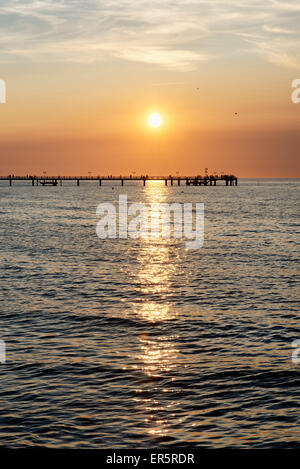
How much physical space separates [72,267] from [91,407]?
25.6 metres

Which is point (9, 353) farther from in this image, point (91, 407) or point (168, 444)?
point (168, 444)

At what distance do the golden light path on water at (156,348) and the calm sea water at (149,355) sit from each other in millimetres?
52

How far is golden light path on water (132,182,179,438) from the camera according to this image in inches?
607

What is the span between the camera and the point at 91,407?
15.9 m

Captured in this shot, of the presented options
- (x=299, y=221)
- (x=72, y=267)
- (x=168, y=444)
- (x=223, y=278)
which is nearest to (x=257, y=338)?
(x=168, y=444)

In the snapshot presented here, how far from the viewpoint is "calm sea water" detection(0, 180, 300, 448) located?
48.2 feet

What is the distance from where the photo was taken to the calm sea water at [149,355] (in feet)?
48.2

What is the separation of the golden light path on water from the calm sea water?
0.17 feet

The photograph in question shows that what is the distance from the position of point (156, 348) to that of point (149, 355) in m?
0.92

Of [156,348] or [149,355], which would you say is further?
[156,348]

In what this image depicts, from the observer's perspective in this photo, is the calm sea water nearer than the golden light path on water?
Yes

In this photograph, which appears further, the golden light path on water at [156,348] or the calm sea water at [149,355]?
the golden light path on water at [156,348]

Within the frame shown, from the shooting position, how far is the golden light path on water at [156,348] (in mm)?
15414

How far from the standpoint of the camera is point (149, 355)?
2041cm
